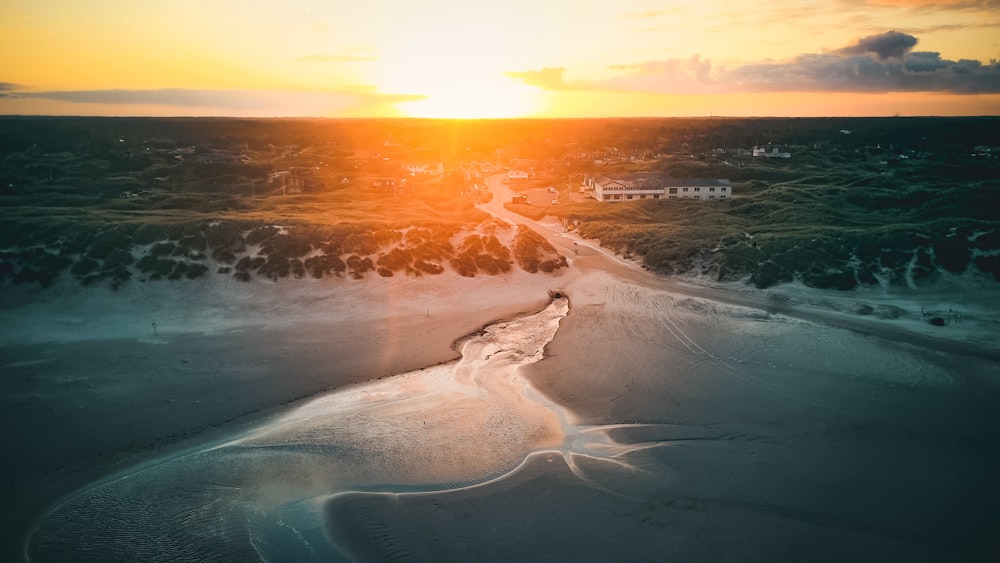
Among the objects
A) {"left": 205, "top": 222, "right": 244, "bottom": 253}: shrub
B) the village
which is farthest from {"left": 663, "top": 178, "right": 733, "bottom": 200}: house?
{"left": 205, "top": 222, "right": 244, "bottom": 253}: shrub

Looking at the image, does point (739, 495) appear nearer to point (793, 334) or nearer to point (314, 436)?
point (314, 436)

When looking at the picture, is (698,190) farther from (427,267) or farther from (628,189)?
(427,267)

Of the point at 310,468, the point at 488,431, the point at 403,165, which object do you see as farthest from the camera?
the point at 403,165

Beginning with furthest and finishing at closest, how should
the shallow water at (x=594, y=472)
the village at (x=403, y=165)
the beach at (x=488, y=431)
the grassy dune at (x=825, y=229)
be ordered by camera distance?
the village at (x=403, y=165) < the grassy dune at (x=825, y=229) < the beach at (x=488, y=431) < the shallow water at (x=594, y=472)

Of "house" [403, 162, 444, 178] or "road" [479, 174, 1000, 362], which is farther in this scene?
"house" [403, 162, 444, 178]

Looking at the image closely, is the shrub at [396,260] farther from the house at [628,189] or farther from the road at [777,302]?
the house at [628,189]

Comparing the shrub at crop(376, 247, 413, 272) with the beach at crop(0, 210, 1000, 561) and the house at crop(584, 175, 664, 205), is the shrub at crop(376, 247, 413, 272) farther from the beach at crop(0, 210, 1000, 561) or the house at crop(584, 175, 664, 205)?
the house at crop(584, 175, 664, 205)

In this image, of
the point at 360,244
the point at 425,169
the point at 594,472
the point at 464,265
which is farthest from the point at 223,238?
the point at 425,169

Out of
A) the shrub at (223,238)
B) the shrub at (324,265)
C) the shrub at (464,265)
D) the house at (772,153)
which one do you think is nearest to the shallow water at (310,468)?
the shrub at (324,265)
